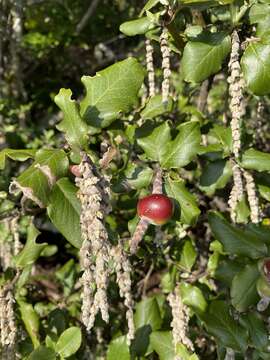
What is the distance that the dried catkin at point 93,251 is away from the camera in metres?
1.10

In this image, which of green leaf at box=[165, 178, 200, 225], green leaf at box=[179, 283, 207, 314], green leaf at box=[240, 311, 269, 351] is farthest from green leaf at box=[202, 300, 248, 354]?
green leaf at box=[165, 178, 200, 225]

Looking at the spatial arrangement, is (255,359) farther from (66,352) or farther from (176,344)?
(66,352)

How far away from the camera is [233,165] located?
1.70 metres

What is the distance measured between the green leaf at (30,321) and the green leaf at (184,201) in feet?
2.23

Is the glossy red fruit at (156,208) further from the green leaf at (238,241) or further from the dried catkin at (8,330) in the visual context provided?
the dried catkin at (8,330)

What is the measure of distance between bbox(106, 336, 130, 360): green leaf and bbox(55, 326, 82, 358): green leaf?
0.12 m

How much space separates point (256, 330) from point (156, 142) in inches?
23.9

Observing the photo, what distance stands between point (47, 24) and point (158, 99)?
71.0 inches

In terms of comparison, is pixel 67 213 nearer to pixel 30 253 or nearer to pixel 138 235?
pixel 138 235

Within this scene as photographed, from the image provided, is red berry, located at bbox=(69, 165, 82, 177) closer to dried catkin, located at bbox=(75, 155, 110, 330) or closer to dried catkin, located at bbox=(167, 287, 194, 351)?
dried catkin, located at bbox=(75, 155, 110, 330)

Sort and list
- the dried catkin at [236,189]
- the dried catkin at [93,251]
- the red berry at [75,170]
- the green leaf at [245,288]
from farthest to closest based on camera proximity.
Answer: the dried catkin at [236,189] < the green leaf at [245,288] < the red berry at [75,170] < the dried catkin at [93,251]

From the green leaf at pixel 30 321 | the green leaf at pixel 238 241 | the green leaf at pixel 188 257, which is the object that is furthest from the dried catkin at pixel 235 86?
the green leaf at pixel 30 321

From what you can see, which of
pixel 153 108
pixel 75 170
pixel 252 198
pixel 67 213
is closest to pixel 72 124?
pixel 75 170

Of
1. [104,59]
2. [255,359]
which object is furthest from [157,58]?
[255,359]
